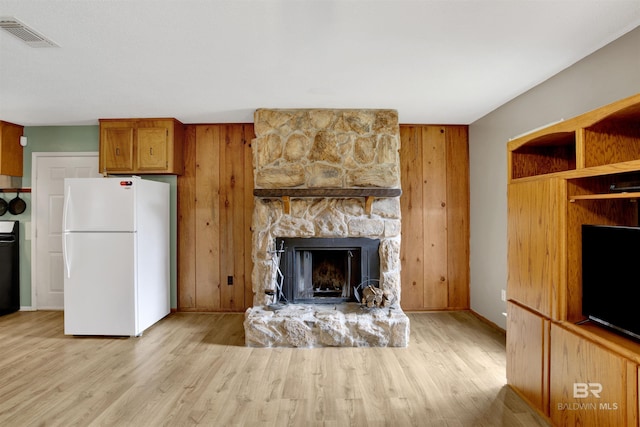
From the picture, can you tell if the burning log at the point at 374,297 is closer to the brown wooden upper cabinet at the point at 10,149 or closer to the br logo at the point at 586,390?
the br logo at the point at 586,390

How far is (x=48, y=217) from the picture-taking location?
4.37m

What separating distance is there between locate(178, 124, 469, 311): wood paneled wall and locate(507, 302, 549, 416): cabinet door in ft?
6.10

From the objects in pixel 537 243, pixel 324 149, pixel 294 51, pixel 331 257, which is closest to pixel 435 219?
pixel 331 257

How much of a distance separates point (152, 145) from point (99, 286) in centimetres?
161

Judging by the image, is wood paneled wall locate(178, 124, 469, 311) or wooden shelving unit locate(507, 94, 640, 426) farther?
wood paneled wall locate(178, 124, 469, 311)

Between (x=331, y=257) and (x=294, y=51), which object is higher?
(x=294, y=51)

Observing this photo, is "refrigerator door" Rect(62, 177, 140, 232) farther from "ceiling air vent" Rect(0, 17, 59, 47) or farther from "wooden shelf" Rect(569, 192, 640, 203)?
"wooden shelf" Rect(569, 192, 640, 203)

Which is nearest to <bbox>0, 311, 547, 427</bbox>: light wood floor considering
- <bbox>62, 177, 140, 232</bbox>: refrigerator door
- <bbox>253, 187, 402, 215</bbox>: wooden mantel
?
<bbox>62, 177, 140, 232</bbox>: refrigerator door

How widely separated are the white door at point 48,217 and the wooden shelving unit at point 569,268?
470 centimetres

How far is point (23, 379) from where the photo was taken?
2.67m

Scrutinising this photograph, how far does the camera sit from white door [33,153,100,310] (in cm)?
436

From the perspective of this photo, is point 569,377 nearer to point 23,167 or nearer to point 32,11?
point 32,11

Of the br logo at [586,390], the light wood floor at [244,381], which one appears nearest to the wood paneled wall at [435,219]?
the light wood floor at [244,381]

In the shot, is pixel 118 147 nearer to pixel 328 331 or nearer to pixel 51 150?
pixel 51 150
